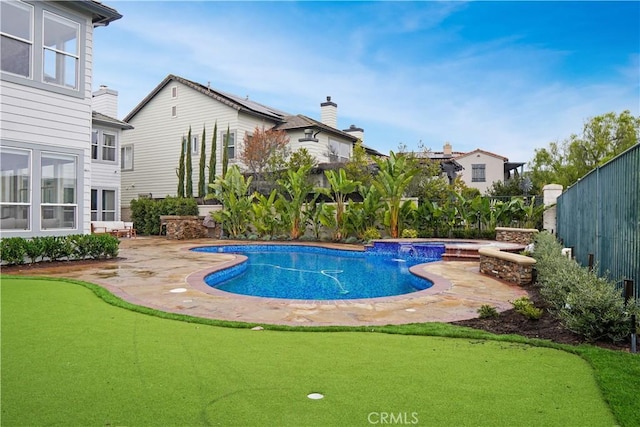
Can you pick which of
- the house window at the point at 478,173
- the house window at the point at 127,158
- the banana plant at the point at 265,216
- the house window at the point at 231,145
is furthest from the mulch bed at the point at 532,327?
the house window at the point at 478,173

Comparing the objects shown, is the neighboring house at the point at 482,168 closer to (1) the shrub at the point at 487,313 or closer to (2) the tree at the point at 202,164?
(2) the tree at the point at 202,164

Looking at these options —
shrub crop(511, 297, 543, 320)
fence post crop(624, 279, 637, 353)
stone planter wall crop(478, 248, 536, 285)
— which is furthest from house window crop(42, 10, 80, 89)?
fence post crop(624, 279, 637, 353)

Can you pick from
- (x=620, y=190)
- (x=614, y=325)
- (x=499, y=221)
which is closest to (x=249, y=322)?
(x=614, y=325)

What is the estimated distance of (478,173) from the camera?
150ft

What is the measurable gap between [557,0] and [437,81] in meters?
7.98

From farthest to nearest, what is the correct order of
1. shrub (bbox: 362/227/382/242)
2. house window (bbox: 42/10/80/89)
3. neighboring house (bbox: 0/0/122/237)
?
shrub (bbox: 362/227/382/242) → house window (bbox: 42/10/80/89) → neighboring house (bbox: 0/0/122/237)

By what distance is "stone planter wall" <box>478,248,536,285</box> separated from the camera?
9078 mm

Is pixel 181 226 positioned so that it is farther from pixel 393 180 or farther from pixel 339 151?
pixel 339 151

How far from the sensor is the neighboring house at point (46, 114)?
11008 mm

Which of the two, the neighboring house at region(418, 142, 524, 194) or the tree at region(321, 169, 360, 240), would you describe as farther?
the neighboring house at region(418, 142, 524, 194)

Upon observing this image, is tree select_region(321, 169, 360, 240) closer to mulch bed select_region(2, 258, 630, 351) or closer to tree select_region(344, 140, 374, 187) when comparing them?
tree select_region(344, 140, 374, 187)

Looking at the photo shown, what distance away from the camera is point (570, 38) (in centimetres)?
1466

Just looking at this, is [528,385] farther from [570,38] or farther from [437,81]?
[437,81]

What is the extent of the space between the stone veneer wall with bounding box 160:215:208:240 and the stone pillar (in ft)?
51.9
